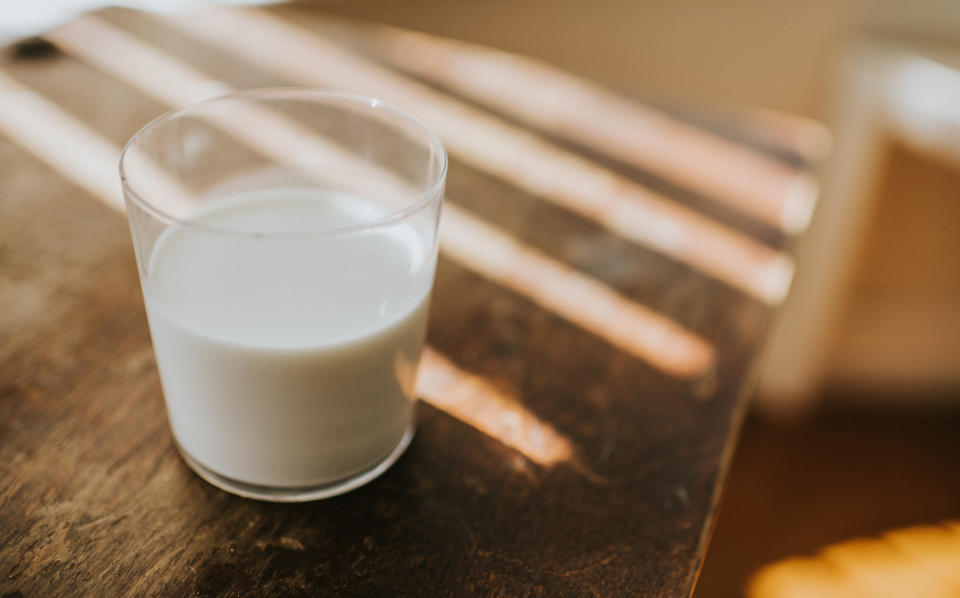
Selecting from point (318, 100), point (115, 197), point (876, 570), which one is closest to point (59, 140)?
point (115, 197)

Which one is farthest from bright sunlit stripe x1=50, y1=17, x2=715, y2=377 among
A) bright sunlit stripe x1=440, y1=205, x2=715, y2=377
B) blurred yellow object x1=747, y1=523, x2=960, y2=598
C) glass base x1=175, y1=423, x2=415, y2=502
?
blurred yellow object x1=747, y1=523, x2=960, y2=598

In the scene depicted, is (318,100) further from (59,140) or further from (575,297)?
(59,140)

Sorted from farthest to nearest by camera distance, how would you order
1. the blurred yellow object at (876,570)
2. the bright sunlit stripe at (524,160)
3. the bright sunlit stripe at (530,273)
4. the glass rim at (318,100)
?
1. the blurred yellow object at (876,570)
2. the bright sunlit stripe at (524,160)
3. the bright sunlit stripe at (530,273)
4. the glass rim at (318,100)

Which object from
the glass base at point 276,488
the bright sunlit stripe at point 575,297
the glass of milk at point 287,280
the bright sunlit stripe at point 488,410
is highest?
the glass of milk at point 287,280

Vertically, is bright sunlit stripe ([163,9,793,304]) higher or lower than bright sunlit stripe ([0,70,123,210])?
higher

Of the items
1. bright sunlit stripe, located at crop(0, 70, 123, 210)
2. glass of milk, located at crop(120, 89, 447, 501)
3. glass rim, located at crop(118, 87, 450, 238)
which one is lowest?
bright sunlit stripe, located at crop(0, 70, 123, 210)

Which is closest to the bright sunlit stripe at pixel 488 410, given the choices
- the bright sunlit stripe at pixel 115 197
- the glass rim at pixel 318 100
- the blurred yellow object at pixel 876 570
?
the bright sunlit stripe at pixel 115 197

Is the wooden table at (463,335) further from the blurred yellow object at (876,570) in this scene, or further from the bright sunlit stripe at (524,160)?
the blurred yellow object at (876,570)

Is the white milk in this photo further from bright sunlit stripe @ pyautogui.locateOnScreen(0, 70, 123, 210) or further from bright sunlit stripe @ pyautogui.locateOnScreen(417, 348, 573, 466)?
bright sunlit stripe @ pyautogui.locateOnScreen(0, 70, 123, 210)
